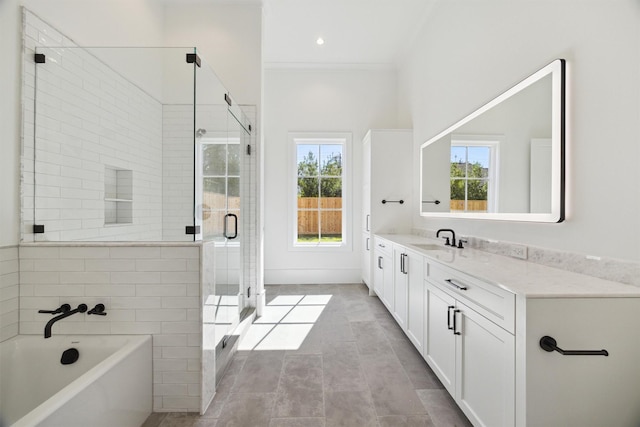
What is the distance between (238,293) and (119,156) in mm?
1525

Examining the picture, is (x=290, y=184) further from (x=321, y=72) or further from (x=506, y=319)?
(x=506, y=319)

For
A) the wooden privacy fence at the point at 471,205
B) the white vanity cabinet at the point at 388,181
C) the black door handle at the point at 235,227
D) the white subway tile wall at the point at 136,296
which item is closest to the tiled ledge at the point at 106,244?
the white subway tile wall at the point at 136,296

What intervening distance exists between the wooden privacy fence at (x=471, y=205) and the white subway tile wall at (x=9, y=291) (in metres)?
3.10

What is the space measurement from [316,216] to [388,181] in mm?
1291

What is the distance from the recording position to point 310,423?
1.54 m

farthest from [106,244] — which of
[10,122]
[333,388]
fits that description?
[333,388]

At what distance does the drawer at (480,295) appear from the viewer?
44.1 inches

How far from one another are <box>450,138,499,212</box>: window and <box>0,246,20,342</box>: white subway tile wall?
10.1 feet

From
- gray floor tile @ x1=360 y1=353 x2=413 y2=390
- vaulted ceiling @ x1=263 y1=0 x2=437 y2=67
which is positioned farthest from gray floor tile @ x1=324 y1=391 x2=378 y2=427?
vaulted ceiling @ x1=263 y1=0 x2=437 y2=67

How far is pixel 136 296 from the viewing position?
1.64 metres

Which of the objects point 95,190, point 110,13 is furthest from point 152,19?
point 95,190

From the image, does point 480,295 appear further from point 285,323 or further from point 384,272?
point 285,323

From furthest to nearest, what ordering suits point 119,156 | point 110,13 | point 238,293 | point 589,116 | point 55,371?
point 238,293, point 110,13, point 119,156, point 55,371, point 589,116

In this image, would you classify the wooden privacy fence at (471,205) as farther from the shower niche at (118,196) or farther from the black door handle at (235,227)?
the shower niche at (118,196)
